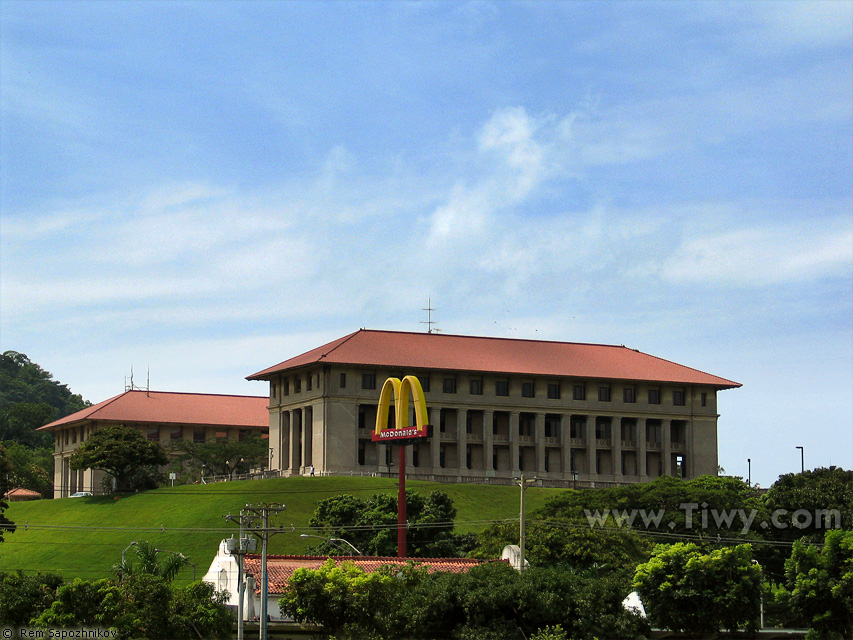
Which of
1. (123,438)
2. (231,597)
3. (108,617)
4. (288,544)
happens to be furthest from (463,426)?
(108,617)

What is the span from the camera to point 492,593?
49.7m

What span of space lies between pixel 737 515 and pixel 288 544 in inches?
1147

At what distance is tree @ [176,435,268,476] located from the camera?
13100 centimetres

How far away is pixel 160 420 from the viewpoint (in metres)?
147

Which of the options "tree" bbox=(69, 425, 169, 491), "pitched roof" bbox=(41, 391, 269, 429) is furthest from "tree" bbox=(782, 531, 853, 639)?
"pitched roof" bbox=(41, 391, 269, 429)

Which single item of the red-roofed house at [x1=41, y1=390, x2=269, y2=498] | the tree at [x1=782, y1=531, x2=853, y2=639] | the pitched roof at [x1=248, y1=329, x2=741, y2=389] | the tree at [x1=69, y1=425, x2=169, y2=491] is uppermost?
the pitched roof at [x1=248, y1=329, x2=741, y2=389]

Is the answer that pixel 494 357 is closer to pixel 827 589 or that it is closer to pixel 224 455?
pixel 224 455

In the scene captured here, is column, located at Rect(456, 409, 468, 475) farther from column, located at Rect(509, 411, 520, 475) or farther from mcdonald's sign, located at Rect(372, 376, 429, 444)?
mcdonald's sign, located at Rect(372, 376, 429, 444)

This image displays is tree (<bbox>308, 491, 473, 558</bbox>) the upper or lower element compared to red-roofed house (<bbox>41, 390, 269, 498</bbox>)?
lower

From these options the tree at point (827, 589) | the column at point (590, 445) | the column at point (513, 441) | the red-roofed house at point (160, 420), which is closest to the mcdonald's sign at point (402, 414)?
the tree at point (827, 589)

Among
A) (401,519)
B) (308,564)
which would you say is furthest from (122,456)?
(308,564)

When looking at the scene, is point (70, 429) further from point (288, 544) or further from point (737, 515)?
point (737, 515)

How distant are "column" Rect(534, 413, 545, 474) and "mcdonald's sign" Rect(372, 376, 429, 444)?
41.9 m

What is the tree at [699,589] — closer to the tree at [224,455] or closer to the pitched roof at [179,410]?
the tree at [224,455]
